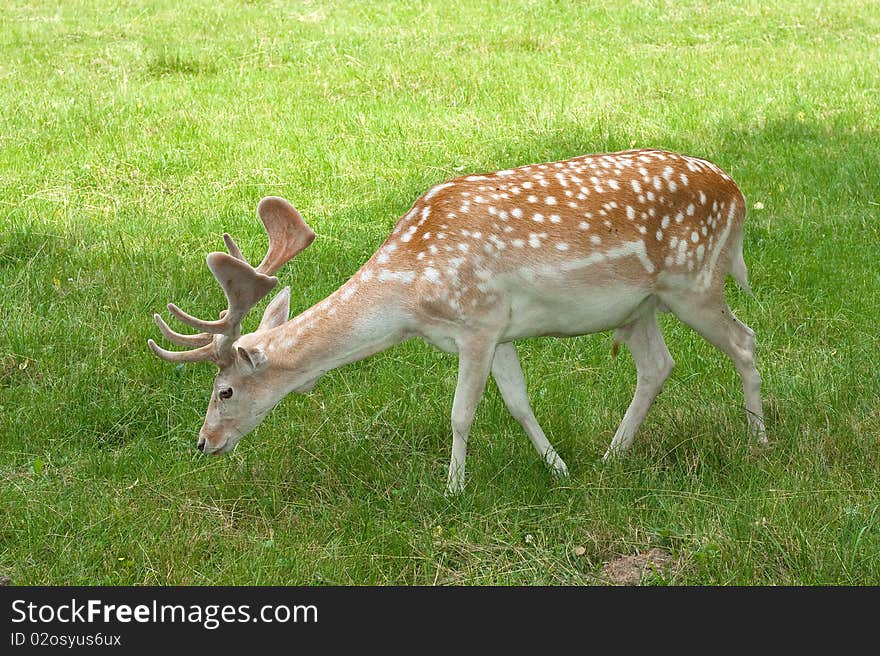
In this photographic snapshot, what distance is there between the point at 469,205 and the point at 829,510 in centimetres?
176

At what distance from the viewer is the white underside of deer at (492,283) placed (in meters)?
4.81

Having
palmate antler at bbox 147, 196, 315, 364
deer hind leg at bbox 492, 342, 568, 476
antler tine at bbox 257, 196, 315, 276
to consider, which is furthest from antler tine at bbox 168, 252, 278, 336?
deer hind leg at bbox 492, 342, 568, 476

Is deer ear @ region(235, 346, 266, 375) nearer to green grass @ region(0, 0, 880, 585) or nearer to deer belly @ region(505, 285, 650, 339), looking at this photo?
green grass @ region(0, 0, 880, 585)

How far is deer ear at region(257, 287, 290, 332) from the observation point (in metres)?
5.14

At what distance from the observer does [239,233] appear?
7.96 meters

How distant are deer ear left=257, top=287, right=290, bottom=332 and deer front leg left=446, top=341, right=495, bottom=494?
0.79 m

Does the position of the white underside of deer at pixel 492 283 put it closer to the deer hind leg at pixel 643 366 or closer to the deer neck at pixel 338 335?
the deer neck at pixel 338 335

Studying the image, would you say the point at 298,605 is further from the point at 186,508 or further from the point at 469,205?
the point at 469,205

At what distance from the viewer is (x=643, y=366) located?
5.54 m

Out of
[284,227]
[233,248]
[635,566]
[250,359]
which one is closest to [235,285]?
[250,359]

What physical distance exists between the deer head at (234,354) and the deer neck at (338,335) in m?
0.09

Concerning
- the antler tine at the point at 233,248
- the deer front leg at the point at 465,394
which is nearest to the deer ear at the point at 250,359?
the antler tine at the point at 233,248

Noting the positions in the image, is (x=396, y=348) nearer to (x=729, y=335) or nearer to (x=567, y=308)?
(x=567, y=308)

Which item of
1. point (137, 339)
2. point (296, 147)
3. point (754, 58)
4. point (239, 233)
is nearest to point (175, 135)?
point (296, 147)
